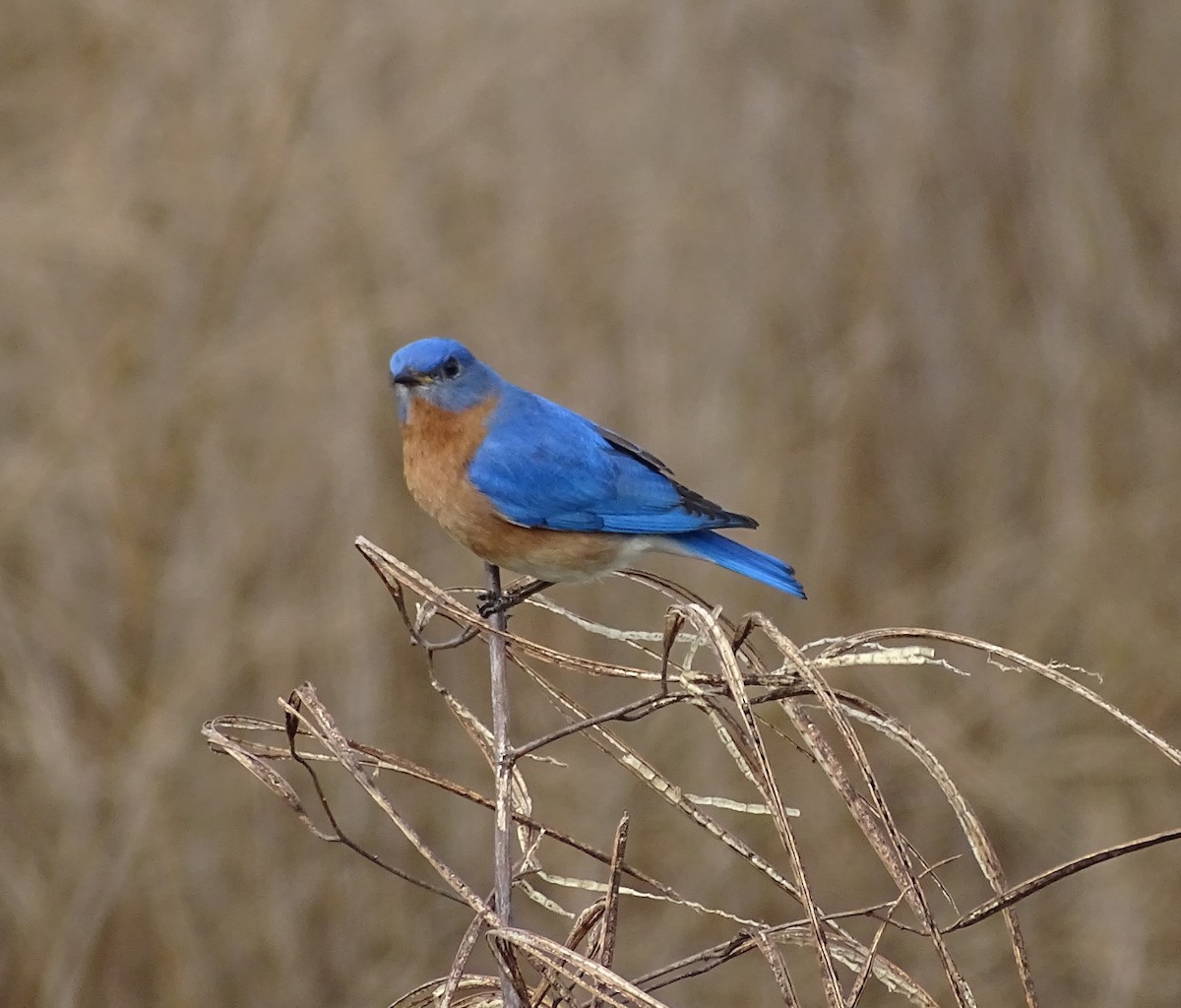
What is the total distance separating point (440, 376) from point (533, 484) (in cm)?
31

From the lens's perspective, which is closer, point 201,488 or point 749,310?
point 201,488

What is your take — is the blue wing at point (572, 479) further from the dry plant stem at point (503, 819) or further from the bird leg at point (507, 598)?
the dry plant stem at point (503, 819)

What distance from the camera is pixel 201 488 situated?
193 inches

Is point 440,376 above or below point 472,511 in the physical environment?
above

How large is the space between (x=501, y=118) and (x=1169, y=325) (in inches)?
112

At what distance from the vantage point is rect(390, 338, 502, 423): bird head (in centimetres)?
291

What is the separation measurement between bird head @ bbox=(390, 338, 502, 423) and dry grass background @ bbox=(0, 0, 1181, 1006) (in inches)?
73.9

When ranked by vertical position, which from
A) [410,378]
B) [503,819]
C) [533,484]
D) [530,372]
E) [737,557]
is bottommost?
[503,819]

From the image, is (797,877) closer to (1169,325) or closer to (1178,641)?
(1178,641)

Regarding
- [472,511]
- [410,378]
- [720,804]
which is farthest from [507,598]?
[720,804]

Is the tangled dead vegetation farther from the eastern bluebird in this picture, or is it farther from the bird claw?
the eastern bluebird

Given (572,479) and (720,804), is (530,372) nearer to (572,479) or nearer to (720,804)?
(572,479)

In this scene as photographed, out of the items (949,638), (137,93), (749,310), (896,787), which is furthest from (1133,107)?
(949,638)

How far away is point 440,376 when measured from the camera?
296 cm
